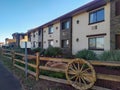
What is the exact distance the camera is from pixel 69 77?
7605mm

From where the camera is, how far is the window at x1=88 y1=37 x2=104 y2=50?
17.6 m

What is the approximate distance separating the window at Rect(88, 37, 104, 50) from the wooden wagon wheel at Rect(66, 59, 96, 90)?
33.4 feet

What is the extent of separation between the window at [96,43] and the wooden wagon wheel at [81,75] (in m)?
10.2

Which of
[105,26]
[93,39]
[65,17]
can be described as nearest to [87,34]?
[93,39]

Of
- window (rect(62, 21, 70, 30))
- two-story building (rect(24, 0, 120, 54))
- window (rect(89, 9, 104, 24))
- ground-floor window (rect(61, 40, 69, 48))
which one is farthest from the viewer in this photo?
ground-floor window (rect(61, 40, 69, 48))

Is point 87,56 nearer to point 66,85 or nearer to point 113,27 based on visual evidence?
point 113,27

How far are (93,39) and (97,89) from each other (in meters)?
12.8

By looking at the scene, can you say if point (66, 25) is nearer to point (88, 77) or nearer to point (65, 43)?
point (65, 43)

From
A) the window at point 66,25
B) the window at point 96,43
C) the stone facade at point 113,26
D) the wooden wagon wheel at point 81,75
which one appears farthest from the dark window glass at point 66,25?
the wooden wagon wheel at point 81,75

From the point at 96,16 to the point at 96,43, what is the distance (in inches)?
104

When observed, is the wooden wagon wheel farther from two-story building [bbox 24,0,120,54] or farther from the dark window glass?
the dark window glass

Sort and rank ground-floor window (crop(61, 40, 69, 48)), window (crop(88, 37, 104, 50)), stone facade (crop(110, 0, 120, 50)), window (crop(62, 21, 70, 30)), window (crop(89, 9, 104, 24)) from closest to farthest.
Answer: stone facade (crop(110, 0, 120, 50))
window (crop(88, 37, 104, 50))
window (crop(89, 9, 104, 24))
window (crop(62, 21, 70, 30))
ground-floor window (crop(61, 40, 69, 48))

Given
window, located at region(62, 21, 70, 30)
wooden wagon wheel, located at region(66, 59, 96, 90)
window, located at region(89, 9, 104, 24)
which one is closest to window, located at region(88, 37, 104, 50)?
window, located at region(89, 9, 104, 24)

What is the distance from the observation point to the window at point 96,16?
1769 centimetres
